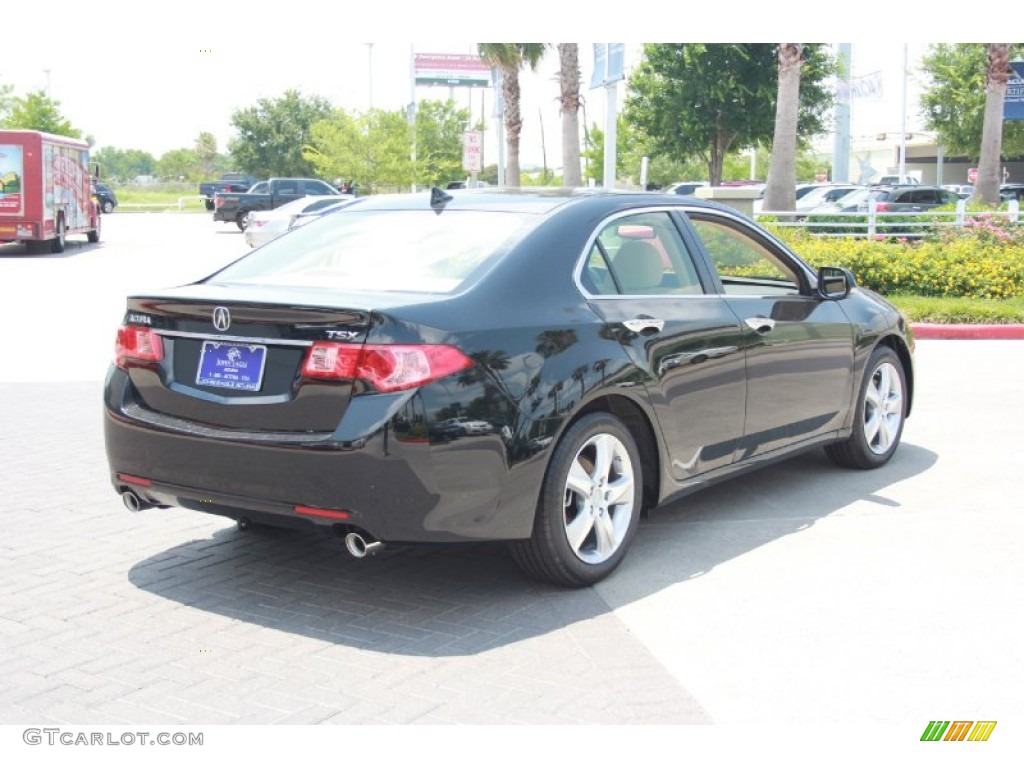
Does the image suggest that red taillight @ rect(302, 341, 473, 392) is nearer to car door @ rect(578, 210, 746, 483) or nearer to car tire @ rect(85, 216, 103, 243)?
car door @ rect(578, 210, 746, 483)

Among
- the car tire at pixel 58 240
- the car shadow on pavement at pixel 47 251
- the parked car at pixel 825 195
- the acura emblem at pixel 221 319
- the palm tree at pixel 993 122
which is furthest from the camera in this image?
the parked car at pixel 825 195

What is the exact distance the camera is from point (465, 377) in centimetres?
470

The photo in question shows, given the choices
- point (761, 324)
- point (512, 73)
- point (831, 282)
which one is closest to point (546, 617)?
point (761, 324)

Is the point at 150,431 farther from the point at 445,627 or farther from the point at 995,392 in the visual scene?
the point at 995,392

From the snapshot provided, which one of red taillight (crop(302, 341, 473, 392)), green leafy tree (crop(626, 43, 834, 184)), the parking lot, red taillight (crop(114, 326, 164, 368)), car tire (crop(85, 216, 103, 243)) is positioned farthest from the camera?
green leafy tree (crop(626, 43, 834, 184))

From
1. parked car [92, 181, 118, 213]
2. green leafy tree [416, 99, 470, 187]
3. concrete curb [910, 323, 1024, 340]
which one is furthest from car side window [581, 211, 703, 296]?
parked car [92, 181, 118, 213]

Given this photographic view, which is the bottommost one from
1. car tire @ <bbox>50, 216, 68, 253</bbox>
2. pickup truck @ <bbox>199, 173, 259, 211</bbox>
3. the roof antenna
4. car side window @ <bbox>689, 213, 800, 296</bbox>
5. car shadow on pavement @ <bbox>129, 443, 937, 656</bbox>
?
car shadow on pavement @ <bbox>129, 443, 937, 656</bbox>

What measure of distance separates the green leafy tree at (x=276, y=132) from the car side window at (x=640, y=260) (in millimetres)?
80572

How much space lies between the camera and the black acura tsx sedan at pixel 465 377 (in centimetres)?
464

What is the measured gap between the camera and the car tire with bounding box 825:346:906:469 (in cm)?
734

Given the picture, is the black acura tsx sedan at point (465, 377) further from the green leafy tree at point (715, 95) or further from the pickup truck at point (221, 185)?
the pickup truck at point (221, 185)

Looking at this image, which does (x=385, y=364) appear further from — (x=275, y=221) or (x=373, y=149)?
(x=373, y=149)

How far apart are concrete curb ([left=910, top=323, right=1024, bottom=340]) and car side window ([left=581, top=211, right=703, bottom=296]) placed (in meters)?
9.27

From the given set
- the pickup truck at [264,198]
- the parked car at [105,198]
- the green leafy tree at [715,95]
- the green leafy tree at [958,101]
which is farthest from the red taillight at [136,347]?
the parked car at [105,198]
